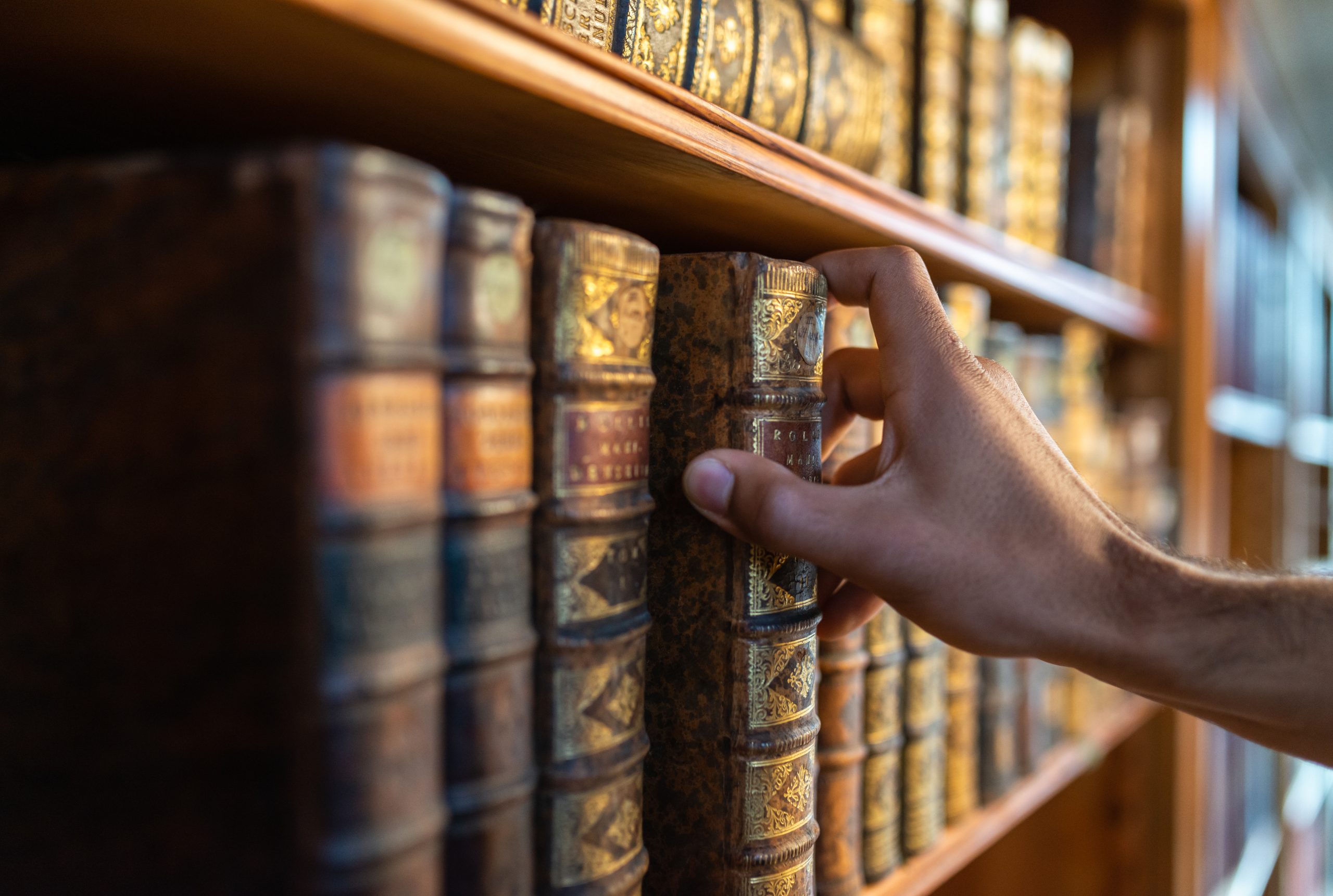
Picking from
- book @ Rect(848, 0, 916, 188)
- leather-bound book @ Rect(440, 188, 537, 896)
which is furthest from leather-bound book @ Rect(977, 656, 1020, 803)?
leather-bound book @ Rect(440, 188, 537, 896)

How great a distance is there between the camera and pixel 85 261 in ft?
1.17

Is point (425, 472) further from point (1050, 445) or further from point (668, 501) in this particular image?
point (1050, 445)

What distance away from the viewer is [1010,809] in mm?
962

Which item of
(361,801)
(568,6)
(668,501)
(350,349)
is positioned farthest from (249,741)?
(568,6)

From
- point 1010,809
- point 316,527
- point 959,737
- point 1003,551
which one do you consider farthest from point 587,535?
point 1010,809

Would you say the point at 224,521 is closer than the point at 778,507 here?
Yes

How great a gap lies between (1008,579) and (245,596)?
44 centimetres

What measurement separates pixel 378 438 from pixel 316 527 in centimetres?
4

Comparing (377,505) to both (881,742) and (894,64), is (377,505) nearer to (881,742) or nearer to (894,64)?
(881,742)

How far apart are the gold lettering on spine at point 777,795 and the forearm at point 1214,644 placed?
20 centimetres

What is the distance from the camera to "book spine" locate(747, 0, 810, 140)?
23.8 inches

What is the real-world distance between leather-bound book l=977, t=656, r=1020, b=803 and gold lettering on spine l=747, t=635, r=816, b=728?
0.44 meters

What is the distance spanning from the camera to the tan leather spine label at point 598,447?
0.45 m

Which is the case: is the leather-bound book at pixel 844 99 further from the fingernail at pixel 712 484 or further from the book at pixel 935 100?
the fingernail at pixel 712 484
